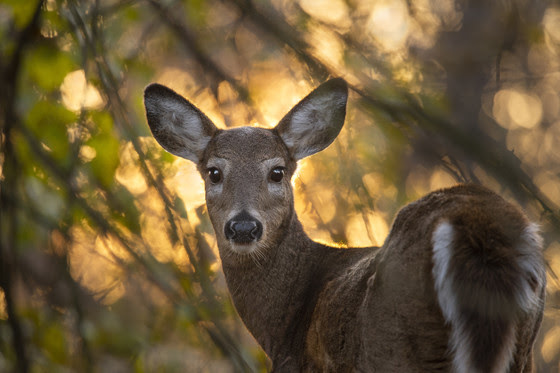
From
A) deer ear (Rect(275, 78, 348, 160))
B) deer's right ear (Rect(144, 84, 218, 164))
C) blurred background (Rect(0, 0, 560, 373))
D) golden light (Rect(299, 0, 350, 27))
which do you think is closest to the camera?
blurred background (Rect(0, 0, 560, 373))

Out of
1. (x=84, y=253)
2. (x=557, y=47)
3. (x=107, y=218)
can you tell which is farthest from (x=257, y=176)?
(x=84, y=253)

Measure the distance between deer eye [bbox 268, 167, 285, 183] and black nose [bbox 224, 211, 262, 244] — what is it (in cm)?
51

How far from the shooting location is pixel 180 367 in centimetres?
621

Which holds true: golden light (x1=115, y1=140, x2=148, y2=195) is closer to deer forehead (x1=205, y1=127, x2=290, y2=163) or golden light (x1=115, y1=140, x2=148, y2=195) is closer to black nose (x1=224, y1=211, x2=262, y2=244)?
deer forehead (x1=205, y1=127, x2=290, y2=163)

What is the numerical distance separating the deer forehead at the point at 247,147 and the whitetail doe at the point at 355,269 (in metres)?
0.01

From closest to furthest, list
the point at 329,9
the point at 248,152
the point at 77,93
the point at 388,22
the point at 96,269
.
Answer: the point at 77,93, the point at 248,152, the point at 329,9, the point at 388,22, the point at 96,269

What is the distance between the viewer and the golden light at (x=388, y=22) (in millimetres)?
5758

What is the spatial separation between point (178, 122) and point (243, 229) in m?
1.42

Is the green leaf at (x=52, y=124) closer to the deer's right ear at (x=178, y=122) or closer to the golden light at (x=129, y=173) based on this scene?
the golden light at (x=129, y=173)

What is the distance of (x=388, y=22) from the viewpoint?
19.3 ft

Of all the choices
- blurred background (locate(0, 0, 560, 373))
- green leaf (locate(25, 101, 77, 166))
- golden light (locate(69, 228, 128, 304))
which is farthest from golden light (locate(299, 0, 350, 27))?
golden light (locate(69, 228, 128, 304))

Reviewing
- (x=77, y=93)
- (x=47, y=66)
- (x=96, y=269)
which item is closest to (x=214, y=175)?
(x=77, y=93)

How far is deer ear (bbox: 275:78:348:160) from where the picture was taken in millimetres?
5582

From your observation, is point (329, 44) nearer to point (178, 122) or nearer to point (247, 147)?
point (247, 147)
